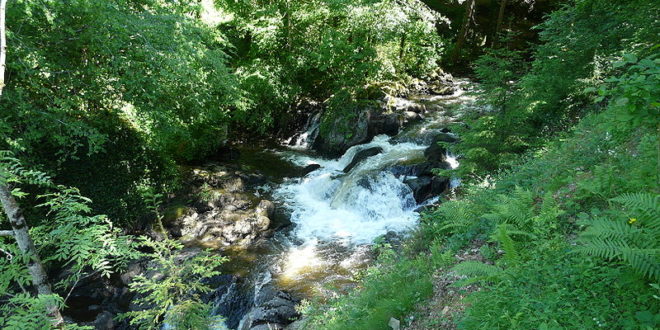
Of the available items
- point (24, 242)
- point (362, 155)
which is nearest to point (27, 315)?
point (24, 242)

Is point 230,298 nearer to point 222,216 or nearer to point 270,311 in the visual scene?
point 270,311

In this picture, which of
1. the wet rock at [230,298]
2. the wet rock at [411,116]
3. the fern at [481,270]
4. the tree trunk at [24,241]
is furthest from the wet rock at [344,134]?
the tree trunk at [24,241]

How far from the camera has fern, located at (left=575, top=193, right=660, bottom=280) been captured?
258 centimetres

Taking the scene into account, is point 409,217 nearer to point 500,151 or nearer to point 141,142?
point 500,151

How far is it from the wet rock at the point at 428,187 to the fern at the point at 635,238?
27.9 feet

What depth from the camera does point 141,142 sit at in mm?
11242

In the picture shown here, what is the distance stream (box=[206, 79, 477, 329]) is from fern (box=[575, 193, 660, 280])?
5413 millimetres

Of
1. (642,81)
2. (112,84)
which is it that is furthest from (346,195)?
(642,81)

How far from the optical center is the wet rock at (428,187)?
1163 centimetres

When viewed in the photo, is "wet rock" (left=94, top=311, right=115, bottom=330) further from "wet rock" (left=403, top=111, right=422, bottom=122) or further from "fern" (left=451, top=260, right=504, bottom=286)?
"wet rock" (left=403, top=111, right=422, bottom=122)

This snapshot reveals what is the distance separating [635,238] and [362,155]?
12.0m

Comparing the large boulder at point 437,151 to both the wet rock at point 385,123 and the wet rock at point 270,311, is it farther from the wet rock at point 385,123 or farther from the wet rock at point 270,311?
the wet rock at point 270,311

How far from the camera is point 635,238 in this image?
9.39 feet

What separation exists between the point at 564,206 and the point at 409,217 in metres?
6.71
